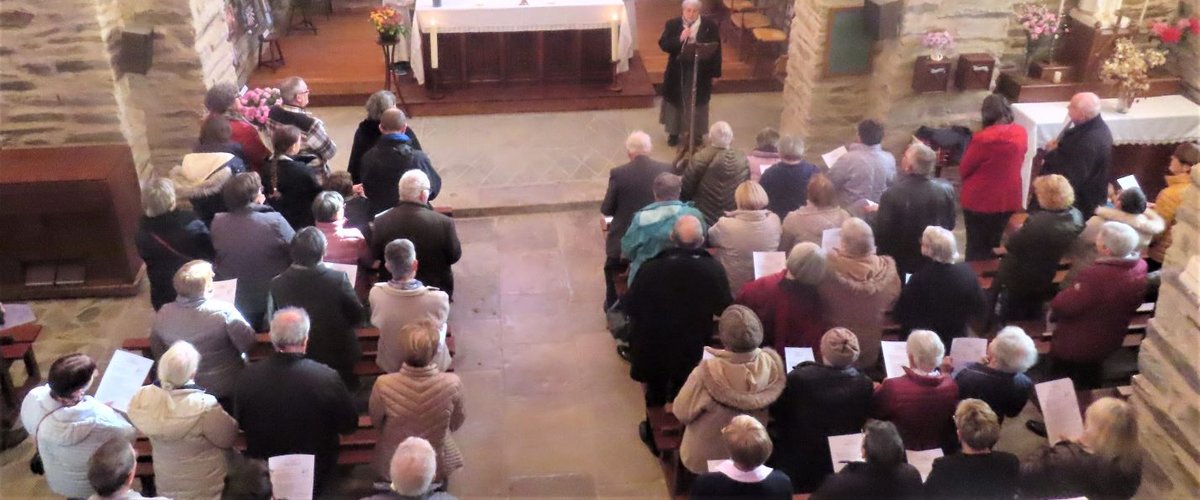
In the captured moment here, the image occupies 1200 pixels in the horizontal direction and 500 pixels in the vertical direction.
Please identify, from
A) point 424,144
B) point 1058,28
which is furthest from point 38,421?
point 1058,28

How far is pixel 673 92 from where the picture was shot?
8.87 m

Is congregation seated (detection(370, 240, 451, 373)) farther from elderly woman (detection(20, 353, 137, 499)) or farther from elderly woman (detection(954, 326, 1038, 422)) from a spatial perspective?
elderly woman (detection(954, 326, 1038, 422))

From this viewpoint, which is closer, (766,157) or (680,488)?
(680,488)

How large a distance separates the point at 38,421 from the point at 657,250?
300 cm

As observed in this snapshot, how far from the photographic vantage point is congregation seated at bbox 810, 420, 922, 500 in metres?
3.73

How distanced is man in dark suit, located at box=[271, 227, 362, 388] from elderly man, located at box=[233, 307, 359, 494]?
555 mm

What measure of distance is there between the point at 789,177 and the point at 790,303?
1.41m

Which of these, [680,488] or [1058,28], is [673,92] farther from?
[680,488]

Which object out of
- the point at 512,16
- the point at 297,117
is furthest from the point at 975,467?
the point at 512,16

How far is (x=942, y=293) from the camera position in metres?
5.08

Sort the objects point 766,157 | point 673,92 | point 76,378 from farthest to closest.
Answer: point 673,92
point 766,157
point 76,378

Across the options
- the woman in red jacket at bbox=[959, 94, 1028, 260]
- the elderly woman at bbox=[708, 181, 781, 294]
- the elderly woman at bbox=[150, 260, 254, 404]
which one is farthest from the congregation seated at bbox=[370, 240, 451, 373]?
the woman in red jacket at bbox=[959, 94, 1028, 260]

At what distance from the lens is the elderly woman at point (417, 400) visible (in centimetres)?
420

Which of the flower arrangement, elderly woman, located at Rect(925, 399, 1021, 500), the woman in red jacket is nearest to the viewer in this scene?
elderly woman, located at Rect(925, 399, 1021, 500)
